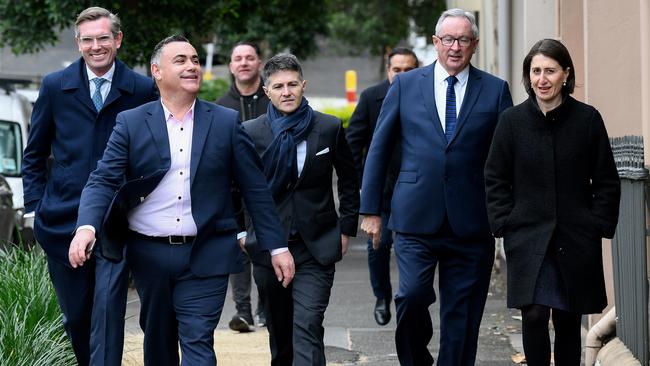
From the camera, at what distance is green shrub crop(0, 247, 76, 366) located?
Answer: 24.9ft

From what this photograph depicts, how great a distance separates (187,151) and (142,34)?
11744 mm

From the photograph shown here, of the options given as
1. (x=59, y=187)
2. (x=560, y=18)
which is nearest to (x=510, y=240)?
(x=59, y=187)

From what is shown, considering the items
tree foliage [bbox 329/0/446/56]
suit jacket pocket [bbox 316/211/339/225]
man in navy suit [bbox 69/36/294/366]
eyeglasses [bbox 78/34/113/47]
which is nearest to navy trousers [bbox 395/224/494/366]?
suit jacket pocket [bbox 316/211/339/225]

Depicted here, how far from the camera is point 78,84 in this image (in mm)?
7699

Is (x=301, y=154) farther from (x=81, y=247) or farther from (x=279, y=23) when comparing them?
(x=279, y=23)

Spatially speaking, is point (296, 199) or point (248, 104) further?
point (248, 104)

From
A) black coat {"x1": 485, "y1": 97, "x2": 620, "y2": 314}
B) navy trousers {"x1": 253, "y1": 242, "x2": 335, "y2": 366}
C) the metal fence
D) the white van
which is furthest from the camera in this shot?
the white van

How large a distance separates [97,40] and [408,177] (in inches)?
69.4

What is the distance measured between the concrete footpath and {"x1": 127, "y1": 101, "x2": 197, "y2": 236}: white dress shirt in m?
2.21

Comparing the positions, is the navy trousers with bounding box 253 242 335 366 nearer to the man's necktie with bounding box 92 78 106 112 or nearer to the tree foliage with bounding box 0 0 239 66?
the man's necktie with bounding box 92 78 106 112

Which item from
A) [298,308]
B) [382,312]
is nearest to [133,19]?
[382,312]

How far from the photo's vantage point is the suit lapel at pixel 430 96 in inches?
308

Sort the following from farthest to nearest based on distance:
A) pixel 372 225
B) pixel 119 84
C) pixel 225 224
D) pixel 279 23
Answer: pixel 279 23, pixel 372 225, pixel 119 84, pixel 225 224

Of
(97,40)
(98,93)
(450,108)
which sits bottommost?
(450,108)
